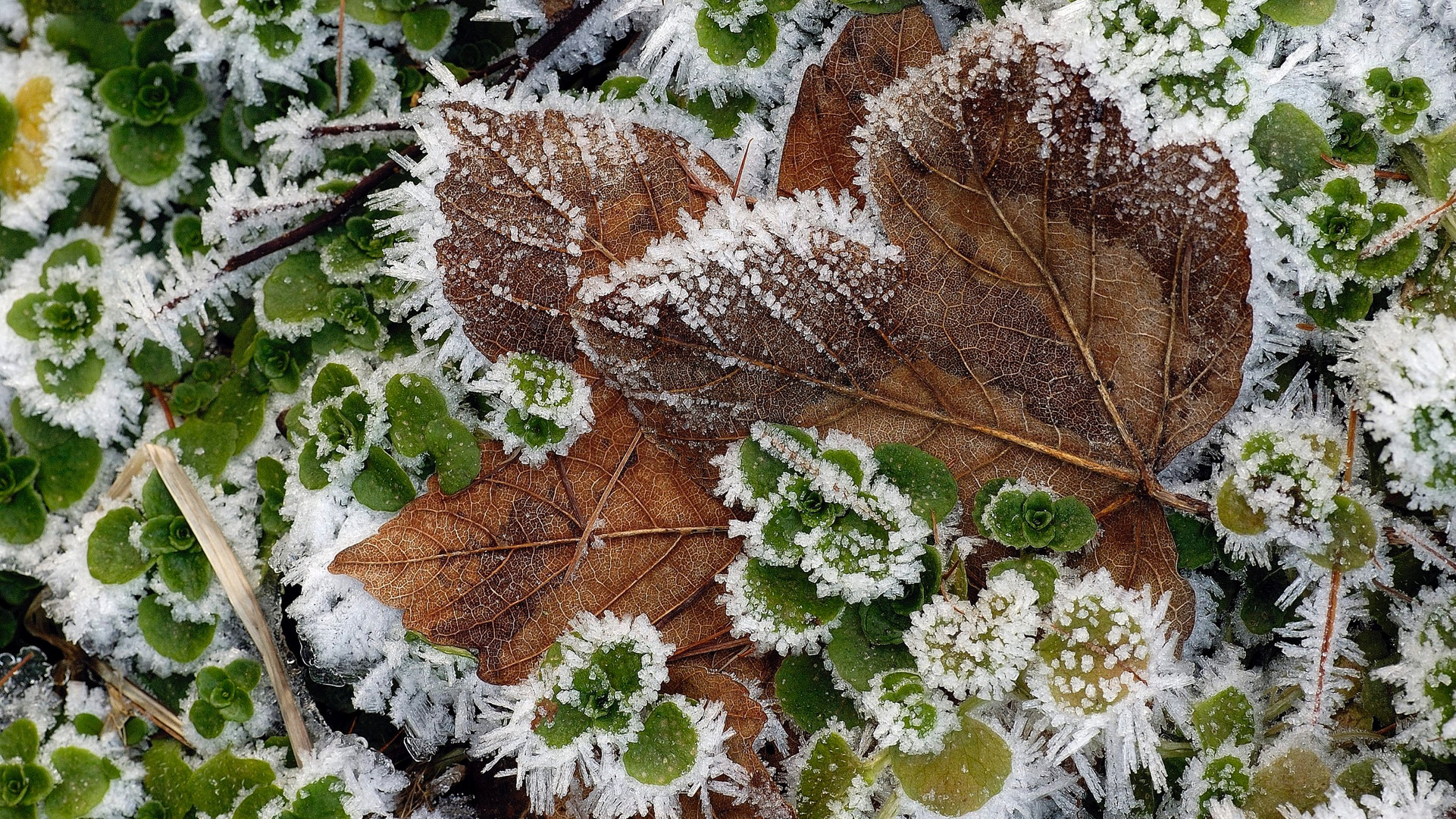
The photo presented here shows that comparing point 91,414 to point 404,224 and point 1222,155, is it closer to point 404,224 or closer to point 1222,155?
point 404,224

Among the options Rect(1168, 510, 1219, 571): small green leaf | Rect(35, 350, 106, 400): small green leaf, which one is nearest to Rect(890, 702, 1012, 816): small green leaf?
Rect(1168, 510, 1219, 571): small green leaf

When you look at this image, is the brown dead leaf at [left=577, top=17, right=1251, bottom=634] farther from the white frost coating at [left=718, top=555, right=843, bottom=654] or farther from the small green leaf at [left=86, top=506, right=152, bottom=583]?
the small green leaf at [left=86, top=506, right=152, bottom=583]

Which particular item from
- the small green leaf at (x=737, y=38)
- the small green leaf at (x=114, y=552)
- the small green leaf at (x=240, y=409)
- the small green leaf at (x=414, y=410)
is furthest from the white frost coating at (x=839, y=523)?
the small green leaf at (x=114, y=552)

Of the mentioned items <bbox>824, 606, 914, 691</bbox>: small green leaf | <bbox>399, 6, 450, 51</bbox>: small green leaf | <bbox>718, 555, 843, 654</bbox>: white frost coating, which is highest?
<bbox>399, 6, 450, 51</bbox>: small green leaf

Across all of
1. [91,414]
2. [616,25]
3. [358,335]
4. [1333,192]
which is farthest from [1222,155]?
[91,414]

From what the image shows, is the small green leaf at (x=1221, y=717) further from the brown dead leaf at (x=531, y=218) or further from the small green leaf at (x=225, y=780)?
the small green leaf at (x=225, y=780)

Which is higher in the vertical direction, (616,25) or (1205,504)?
(616,25)

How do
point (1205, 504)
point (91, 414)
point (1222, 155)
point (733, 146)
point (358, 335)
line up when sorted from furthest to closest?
point (91, 414) < point (358, 335) < point (733, 146) < point (1205, 504) < point (1222, 155)
